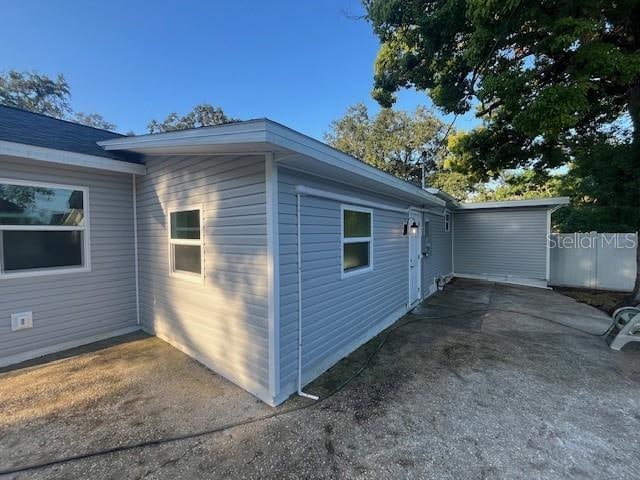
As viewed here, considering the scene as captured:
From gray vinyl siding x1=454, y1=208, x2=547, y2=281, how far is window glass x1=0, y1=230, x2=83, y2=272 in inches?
447

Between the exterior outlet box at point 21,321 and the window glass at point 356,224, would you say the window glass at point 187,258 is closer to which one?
the exterior outlet box at point 21,321

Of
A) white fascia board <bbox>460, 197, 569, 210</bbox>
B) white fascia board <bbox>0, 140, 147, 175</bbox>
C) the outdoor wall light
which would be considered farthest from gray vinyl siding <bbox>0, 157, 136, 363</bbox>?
white fascia board <bbox>460, 197, 569, 210</bbox>

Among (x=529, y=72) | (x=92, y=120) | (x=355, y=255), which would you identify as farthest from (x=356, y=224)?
(x=92, y=120)

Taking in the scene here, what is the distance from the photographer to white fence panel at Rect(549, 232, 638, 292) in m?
8.58

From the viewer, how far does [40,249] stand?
3949 mm

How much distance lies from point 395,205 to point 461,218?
22.0 feet

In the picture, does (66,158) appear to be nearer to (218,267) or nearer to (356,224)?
(218,267)

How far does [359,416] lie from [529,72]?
258 inches

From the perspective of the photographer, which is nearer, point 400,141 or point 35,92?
point 400,141

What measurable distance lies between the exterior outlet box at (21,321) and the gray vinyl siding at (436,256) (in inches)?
298

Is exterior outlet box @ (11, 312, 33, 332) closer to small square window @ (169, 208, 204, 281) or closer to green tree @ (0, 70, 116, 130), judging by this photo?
small square window @ (169, 208, 204, 281)

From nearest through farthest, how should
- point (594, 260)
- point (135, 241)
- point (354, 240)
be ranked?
point (354, 240)
point (135, 241)
point (594, 260)

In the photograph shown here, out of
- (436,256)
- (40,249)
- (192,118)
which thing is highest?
(192,118)

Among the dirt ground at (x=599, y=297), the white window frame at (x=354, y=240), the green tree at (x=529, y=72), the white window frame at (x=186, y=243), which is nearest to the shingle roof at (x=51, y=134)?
the white window frame at (x=186, y=243)
